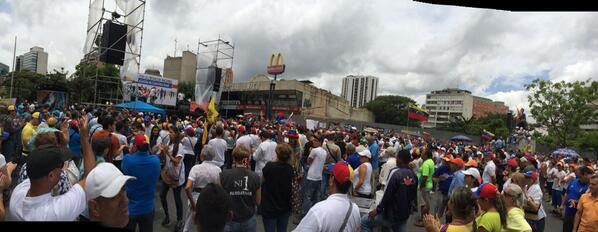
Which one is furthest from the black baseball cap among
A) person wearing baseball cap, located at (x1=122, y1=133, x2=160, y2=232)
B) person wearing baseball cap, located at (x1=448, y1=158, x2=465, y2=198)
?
person wearing baseball cap, located at (x1=448, y1=158, x2=465, y2=198)

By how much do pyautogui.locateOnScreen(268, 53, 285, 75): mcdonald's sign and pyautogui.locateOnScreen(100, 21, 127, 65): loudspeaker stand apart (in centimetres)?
3317

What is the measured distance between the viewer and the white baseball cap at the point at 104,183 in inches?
84.4

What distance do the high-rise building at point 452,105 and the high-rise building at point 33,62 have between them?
111m

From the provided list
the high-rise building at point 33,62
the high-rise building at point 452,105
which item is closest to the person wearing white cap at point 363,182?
the high-rise building at point 33,62

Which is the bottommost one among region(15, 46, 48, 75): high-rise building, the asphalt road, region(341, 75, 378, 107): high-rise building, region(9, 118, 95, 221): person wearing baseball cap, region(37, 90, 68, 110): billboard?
the asphalt road

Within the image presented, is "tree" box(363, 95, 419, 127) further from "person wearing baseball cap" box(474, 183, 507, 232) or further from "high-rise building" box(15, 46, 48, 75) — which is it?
"person wearing baseball cap" box(474, 183, 507, 232)

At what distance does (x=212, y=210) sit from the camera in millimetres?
2561

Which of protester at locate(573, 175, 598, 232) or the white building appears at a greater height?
the white building

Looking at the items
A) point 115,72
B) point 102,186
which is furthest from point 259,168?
point 115,72

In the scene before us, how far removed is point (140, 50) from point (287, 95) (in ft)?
112

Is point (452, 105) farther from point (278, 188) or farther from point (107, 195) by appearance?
point (107, 195)

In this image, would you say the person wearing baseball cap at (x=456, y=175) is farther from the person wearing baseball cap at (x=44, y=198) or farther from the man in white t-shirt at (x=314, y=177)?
the person wearing baseball cap at (x=44, y=198)

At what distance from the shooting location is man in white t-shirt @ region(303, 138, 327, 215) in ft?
22.9

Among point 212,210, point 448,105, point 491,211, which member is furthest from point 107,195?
point 448,105
